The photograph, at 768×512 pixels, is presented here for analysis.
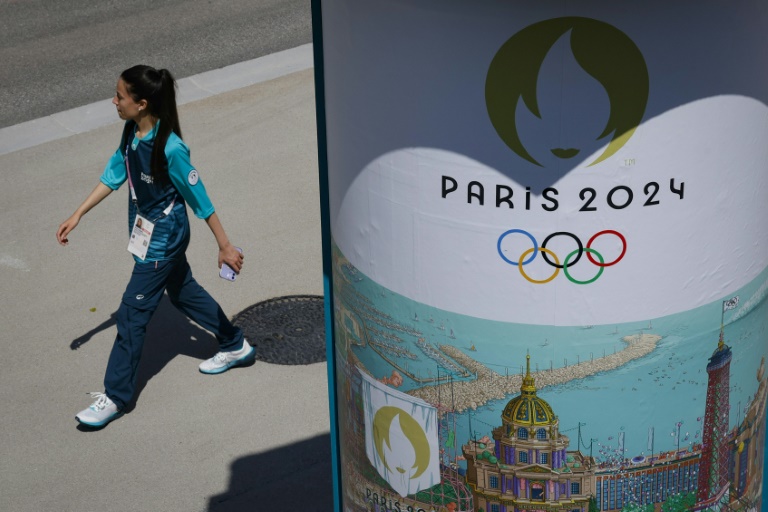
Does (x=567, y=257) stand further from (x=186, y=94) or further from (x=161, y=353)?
(x=186, y=94)

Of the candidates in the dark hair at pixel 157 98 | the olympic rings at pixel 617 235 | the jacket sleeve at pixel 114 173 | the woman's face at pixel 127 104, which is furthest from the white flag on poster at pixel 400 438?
the jacket sleeve at pixel 114 173

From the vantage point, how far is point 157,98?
6.55 metres

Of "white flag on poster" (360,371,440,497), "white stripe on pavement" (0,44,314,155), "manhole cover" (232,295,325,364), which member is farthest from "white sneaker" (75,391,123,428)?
"white stripe on pavement" (0,44,314,155)

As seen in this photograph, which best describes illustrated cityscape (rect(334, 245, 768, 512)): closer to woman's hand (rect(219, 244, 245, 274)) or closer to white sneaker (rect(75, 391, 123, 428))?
woman's hand (rect(219, 244, 245, 274))

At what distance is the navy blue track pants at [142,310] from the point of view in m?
6.96

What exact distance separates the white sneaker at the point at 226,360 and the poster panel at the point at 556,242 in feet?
12.1

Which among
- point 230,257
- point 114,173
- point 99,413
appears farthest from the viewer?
point 99,413

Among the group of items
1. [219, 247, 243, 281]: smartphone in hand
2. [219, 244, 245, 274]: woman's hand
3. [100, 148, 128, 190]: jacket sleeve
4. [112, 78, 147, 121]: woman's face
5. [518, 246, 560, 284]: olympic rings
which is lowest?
[219, 247, 243, 281]: smartphone in hand

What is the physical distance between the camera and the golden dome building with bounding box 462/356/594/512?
3.65 metres

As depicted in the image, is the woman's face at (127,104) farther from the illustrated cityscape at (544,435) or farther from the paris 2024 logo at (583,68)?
the paris 2024 logo at (583,68)

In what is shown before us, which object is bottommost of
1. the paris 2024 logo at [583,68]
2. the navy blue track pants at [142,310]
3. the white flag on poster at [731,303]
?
the navy blue track pants at [142,310]

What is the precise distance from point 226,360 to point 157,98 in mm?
1912

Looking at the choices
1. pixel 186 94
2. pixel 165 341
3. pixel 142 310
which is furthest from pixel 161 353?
pixel 186 94

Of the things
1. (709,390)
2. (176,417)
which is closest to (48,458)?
(176,417)
